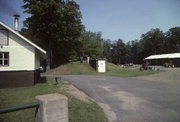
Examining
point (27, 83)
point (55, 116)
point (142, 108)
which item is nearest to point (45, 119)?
point (55, 116)

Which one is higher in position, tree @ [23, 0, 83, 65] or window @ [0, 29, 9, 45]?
tree @ [23, 0, 83, 65]

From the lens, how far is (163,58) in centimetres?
5319

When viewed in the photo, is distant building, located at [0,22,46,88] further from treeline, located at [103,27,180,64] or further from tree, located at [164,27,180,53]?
tree, located at [164,27,180,53]

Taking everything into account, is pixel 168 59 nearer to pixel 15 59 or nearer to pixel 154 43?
pixel 154 43

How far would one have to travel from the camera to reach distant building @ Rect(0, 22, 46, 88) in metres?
11.9

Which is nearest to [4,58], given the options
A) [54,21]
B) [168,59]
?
[54,21]

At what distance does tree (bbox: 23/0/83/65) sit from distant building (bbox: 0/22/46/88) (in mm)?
14125

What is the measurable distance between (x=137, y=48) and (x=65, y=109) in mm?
95484

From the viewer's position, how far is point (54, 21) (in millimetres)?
26281

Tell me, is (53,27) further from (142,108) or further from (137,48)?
(137,48)

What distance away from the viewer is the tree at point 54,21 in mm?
25578

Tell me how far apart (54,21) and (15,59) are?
16.0 m

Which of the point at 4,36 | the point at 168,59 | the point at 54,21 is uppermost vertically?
the point at 54,21

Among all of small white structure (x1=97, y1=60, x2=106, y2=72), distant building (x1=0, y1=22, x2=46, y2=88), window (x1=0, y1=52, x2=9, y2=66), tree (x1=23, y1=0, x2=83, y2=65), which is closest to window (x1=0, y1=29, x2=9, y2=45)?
distant building (x1=0, y1=22, x2=46, y2=88)
